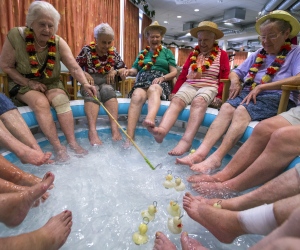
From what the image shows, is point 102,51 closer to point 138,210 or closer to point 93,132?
point 93,132

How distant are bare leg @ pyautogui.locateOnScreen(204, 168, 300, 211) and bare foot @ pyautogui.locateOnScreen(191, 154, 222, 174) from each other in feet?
1.78

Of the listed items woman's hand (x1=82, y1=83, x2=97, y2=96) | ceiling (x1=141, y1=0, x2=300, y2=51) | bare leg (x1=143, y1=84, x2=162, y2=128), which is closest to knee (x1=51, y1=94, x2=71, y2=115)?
woman's hand (x1=82, y1=83, x2=97, y2=96)

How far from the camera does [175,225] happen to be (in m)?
1.21

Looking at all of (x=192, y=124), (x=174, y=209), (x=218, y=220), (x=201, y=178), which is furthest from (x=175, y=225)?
(x=192, y=124)

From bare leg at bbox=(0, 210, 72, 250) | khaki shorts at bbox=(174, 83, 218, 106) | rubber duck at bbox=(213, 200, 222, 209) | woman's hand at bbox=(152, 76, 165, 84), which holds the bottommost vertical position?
rubber duck at bbox=(213, 200, 222, 209)

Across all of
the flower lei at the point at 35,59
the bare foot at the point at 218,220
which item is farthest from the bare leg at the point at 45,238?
the flower lei at the point at 35,59

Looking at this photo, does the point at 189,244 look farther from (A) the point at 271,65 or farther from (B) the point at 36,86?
(B) the point at 36,86

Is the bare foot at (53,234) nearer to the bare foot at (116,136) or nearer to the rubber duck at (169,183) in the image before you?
the rubber duck at (169,183)

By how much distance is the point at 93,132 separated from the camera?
2.35m

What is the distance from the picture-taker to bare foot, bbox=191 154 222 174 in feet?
5.77

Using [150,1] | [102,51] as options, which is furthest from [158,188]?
[150,1]

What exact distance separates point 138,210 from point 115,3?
584cm

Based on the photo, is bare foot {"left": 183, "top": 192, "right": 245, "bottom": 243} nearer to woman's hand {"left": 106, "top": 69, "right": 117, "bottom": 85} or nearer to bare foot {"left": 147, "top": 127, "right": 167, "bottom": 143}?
bare foot {"left": 147, "top": 127, "right": 167, "bottom": 143}

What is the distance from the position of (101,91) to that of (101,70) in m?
0.28
